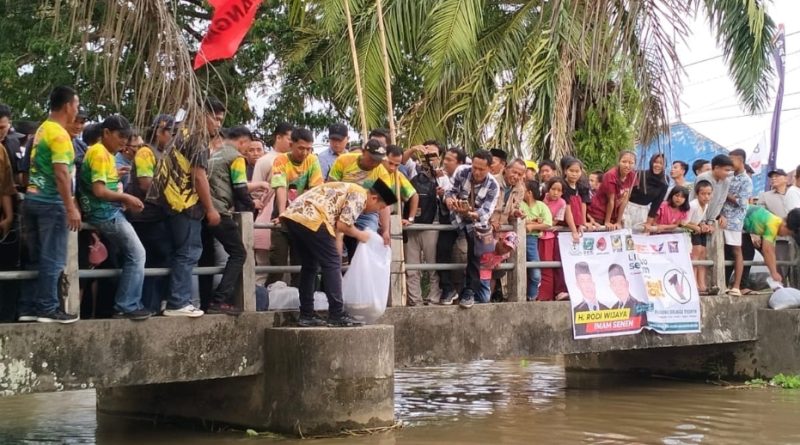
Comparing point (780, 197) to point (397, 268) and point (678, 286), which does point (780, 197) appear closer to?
Answer: point (678, 286)

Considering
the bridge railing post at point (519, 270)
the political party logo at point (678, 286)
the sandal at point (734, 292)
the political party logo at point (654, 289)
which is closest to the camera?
the bridge railing post at point (519, 270)

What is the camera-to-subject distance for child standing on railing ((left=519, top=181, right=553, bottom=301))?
10.6 meters

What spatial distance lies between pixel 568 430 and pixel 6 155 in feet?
17.1

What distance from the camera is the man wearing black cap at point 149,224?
→ 785 centimetres

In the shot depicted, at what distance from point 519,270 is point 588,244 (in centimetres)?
103

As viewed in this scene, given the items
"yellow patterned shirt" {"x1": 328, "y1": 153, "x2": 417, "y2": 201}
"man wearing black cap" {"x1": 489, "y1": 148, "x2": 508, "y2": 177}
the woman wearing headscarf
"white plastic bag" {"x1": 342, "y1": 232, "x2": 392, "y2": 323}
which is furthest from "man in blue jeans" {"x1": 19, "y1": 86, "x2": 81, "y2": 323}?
the woman wearing headscarf

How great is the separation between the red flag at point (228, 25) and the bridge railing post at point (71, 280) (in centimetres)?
242

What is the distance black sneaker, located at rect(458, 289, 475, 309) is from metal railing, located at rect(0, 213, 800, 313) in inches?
9.9

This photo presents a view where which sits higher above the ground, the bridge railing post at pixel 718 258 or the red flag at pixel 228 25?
the red flag at pixel 228 25

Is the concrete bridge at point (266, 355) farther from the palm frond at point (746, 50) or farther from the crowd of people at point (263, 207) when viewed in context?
the palm frond at point (746, 50)

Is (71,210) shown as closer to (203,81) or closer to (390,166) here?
(203,81)

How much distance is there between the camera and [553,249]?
35.5 ft

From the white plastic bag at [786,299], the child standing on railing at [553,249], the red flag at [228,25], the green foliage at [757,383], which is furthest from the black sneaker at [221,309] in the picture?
the white plastic bag at [786,299]

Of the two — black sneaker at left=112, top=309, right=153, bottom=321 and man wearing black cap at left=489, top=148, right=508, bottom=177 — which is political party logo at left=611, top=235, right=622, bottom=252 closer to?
man wearing black cap at left=489, top=148, right=508, bottom=177
